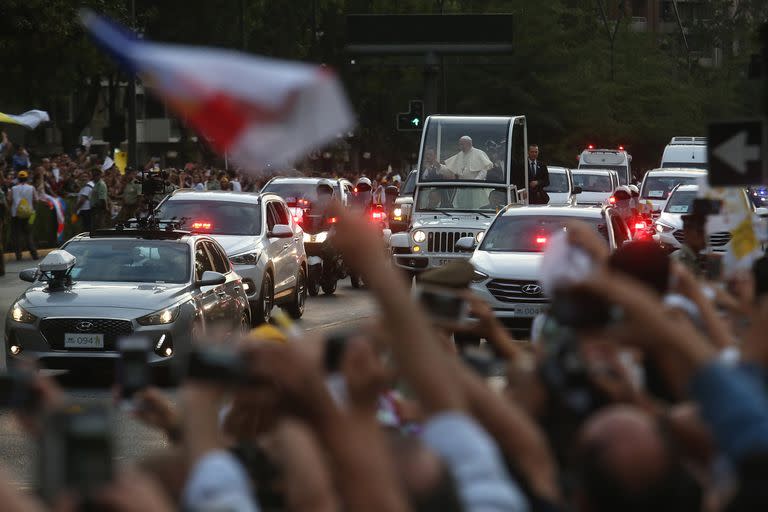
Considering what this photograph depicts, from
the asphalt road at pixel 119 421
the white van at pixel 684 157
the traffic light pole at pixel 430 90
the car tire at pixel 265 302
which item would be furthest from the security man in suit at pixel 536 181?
the white van at pixel 684 157

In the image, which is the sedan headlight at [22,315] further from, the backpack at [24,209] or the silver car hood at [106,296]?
the backpack at [24,209]

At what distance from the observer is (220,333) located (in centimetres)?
425

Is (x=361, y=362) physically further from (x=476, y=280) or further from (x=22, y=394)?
(x=476, y=280)

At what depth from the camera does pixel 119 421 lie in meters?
13.4

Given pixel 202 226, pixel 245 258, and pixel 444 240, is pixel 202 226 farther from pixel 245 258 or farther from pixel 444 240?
pixel 444 240

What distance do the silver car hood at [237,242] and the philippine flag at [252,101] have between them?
17729 mm

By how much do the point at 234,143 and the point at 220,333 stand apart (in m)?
0.51

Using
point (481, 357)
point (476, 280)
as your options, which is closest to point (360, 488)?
point (481, 357)

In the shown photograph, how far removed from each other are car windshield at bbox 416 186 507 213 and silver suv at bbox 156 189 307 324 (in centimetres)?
393

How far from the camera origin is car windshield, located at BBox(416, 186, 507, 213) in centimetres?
2722

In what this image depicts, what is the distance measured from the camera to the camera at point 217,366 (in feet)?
12.2

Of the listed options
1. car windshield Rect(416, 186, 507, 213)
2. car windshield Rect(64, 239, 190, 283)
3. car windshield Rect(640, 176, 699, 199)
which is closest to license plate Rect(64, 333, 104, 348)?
car windshield Rect(64, 239, 190, 283)

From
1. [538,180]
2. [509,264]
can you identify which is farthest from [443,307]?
[538,180]

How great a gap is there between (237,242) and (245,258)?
0.48 m
